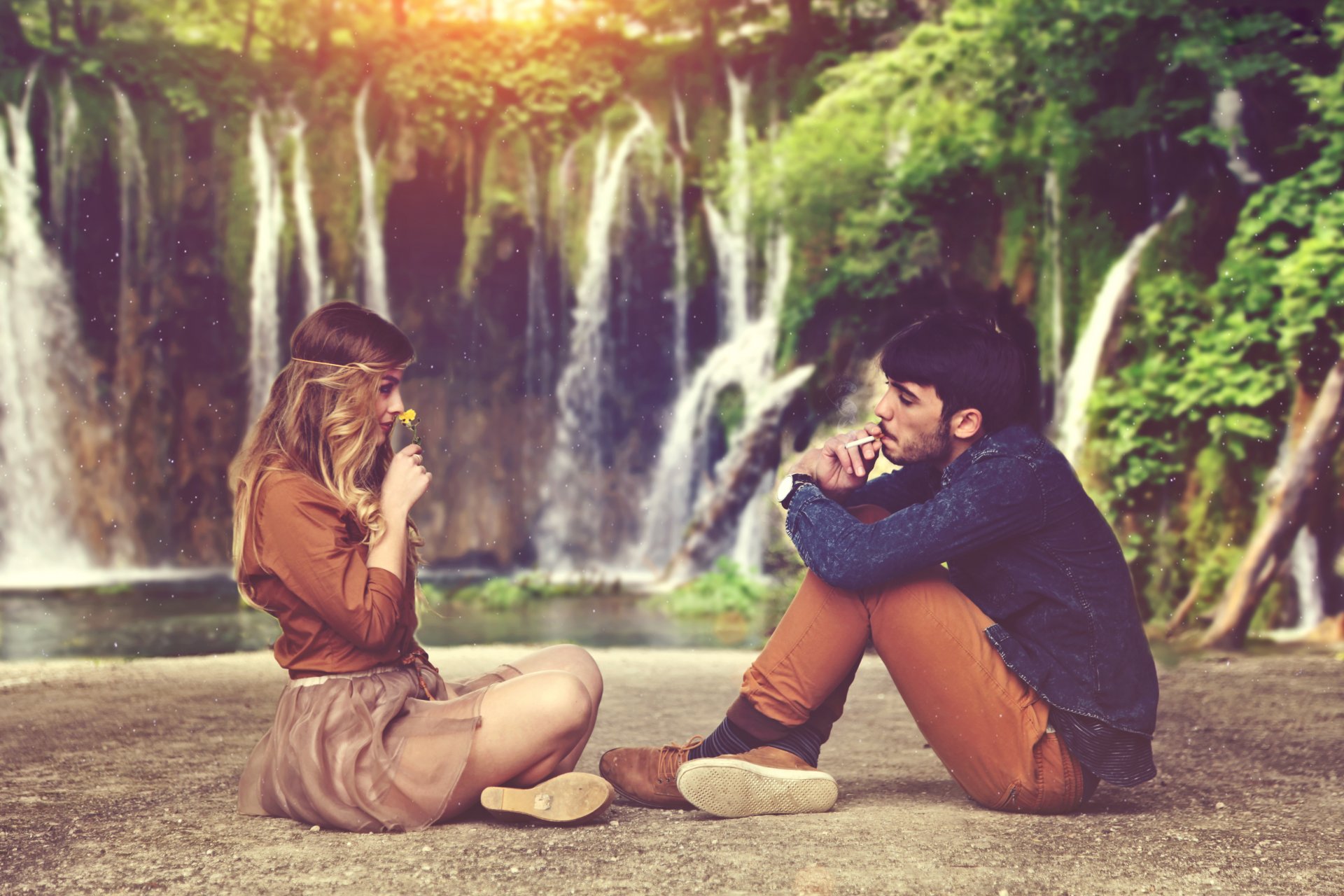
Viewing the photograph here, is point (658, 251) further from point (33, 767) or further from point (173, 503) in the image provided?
point (33, 767)

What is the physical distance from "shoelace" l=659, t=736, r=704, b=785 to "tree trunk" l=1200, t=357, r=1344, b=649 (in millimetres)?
5574

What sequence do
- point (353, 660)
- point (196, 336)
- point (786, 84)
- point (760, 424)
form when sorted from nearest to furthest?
point (353, 660) → point (760, 424) → point (786, 84) → point (196, 336)

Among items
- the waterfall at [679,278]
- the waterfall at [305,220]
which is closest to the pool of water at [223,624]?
the waterfall at [679,278]

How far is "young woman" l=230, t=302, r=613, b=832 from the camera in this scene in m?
2.40

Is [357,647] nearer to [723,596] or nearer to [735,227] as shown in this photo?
[723,596]

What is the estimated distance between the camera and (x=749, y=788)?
8.26ft

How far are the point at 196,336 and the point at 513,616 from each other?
21.8ft

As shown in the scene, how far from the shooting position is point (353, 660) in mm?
2496

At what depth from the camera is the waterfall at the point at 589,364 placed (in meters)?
14.9

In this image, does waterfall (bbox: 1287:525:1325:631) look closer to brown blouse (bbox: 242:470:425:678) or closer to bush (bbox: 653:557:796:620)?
bush (bbox: 653:557:796:620)

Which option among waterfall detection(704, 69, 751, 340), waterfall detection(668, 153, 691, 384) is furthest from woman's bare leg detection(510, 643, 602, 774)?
waterfall detection(668, 153, 691, 384)

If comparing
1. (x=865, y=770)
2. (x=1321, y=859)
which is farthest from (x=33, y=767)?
(x=1321, y=859)

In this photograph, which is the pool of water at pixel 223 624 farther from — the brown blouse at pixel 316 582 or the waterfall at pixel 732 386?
the brown blouse at pixel 316 582

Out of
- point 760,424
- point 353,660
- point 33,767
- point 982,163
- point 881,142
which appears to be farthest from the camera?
point 760,424
